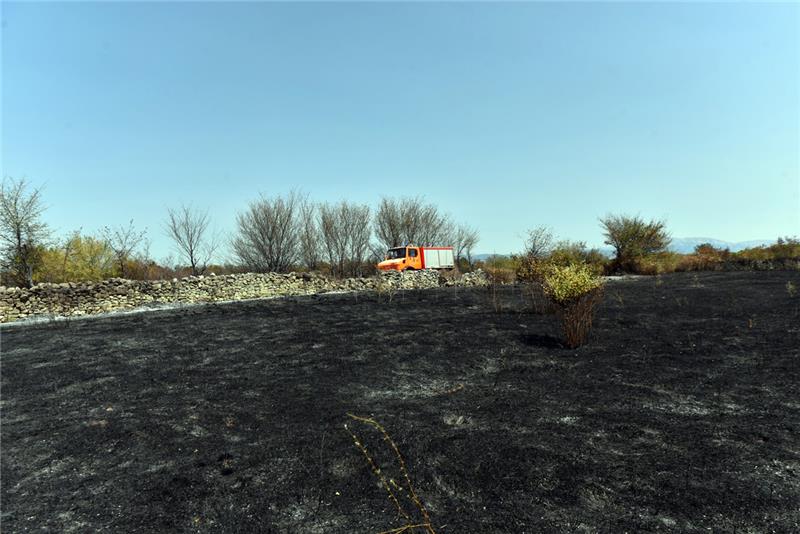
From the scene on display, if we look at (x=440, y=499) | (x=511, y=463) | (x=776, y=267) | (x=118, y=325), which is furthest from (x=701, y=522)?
(x=776, y=267)

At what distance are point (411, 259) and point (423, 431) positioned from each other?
20608mm

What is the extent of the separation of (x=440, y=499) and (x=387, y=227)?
30.1 meters

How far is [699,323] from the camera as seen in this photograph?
7316mm

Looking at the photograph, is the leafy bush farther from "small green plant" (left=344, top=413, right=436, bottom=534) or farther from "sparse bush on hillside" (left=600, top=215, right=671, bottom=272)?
"sparse bush on hillside" (left=600, top=215, right=671, bottom=272)

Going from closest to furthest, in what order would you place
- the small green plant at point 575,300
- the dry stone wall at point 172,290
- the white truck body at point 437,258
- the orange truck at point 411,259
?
1. the small green plant at point 575,300
2. the dry stone wall at point 172,290
3. the orange truck at point 411,259
4. the white truck body at point 437,258

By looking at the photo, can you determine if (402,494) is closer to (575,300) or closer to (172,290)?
(575,300)

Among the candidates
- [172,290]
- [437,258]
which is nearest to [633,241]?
[437,258]

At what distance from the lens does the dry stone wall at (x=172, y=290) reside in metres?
13.7

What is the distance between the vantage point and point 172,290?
16109 millimetres

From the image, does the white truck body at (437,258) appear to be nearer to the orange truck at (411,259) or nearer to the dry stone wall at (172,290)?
the orange truck at (411,259)

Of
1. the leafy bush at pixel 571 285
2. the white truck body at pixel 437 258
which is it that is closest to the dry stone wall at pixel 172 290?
the white truck body at pixel 437 258

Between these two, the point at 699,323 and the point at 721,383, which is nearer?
the point at 721,383

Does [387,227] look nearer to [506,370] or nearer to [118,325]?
[118,325]

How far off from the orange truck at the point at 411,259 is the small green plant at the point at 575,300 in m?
16.3
